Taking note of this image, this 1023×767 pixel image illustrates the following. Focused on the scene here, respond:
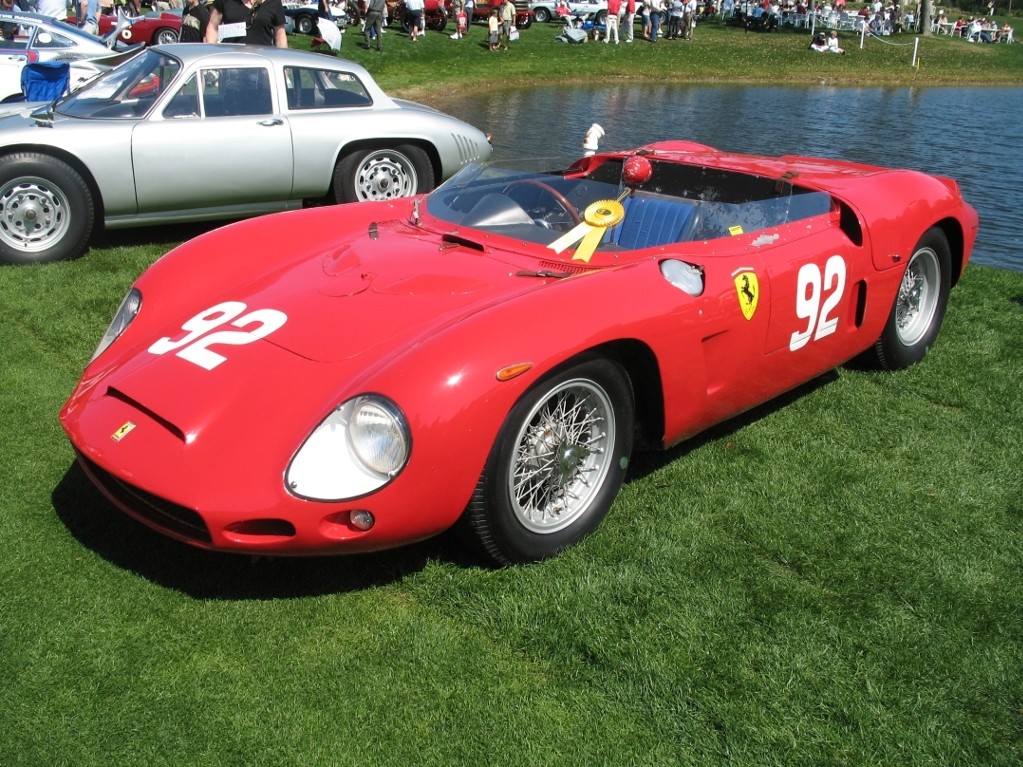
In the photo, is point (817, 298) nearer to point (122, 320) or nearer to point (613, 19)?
point (122, 320)

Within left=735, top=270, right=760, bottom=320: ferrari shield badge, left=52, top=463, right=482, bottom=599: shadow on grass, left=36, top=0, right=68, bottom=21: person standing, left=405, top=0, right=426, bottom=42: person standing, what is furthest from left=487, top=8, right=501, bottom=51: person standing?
left=52, top=463, right=482, bottom=599: shadow on grass

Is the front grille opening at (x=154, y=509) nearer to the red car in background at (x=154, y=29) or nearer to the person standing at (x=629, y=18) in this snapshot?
the red car in background at (x=154, y=29)

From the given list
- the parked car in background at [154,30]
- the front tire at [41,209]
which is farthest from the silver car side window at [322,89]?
the parked car in background at [154,30]

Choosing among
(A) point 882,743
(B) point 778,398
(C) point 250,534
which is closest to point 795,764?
(A) point 882,743

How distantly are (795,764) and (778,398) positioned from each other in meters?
2.52

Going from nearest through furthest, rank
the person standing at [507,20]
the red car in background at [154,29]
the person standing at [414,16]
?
1. the red car in background at [154,29]
2. the person standing at [414,16]
3. the person standing at [507,20]

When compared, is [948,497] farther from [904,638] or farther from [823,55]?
[823,55]

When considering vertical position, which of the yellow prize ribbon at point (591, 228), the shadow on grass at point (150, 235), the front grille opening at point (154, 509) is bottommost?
the shadow on grass at point (150, 235)

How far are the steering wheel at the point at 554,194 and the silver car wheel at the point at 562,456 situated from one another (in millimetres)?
1030

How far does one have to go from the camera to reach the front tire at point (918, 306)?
498 cm

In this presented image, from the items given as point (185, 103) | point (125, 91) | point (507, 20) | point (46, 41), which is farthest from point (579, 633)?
point (507, 20)

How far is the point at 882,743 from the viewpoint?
2.58 m

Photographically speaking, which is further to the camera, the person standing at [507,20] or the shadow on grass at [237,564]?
the person standing at [507,20]

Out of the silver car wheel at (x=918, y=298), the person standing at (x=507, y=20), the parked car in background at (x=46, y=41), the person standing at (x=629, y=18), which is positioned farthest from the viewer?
the person standing at (x=629, y=18)
